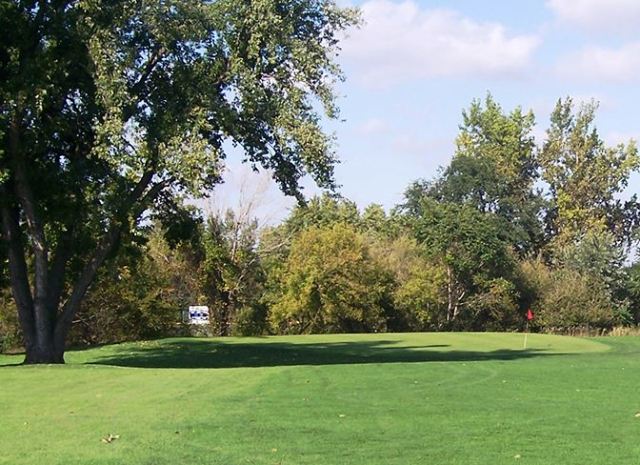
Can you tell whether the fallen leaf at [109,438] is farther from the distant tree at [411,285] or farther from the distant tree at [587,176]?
the distant tree at [587,176]

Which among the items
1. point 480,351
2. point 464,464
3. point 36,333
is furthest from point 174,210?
point 464,464

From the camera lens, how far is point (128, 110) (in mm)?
22688

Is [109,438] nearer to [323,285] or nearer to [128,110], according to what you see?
[128,110]

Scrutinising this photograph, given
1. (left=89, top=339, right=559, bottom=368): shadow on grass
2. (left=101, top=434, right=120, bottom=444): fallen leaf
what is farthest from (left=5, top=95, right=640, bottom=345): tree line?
(left=101, top=434, right=120, bottom=444): fallen leaf

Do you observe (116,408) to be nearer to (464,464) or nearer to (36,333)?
(464,464)

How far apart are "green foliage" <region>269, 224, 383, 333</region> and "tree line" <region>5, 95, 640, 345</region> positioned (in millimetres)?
83

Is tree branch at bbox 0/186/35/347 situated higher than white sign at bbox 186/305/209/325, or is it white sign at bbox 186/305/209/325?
tree branch at bbox 0/186/35/347

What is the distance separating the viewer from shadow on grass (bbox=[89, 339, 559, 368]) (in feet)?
87.5

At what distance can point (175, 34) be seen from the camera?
22641mm

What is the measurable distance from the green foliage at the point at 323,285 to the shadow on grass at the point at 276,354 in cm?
1382

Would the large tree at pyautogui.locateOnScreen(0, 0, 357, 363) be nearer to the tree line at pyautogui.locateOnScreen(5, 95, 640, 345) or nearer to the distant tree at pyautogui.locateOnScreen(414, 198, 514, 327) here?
the tree line at pyautogui.locateOnScreen(5, 95, 640, 345)

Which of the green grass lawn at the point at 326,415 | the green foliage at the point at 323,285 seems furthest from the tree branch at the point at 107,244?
the green foliage at the point at 323,285

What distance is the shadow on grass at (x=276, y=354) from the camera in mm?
26656

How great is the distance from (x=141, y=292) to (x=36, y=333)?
1789cm
